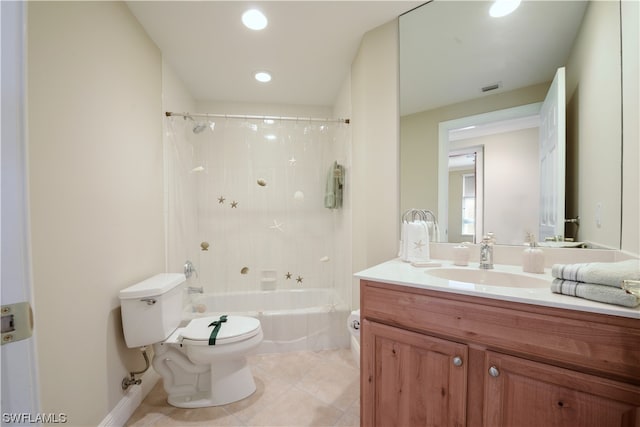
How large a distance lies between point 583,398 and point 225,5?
8.05 feet

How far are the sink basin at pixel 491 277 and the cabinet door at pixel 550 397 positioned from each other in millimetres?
415

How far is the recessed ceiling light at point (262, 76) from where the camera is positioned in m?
2.34

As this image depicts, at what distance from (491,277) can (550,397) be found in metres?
0.55

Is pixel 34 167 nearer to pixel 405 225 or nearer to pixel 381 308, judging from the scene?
pixel 381 308

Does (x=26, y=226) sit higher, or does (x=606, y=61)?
(x=606, y=61)

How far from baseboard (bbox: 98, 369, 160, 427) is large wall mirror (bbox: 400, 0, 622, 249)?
2061mm

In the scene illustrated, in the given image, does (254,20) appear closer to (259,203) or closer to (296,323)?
(259,203)

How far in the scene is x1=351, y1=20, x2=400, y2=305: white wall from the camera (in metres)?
1.72

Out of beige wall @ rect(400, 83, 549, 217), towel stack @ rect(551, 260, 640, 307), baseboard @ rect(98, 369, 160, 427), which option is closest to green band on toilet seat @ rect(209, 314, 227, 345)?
baseboard @ rect(98, 369, 160, 427)

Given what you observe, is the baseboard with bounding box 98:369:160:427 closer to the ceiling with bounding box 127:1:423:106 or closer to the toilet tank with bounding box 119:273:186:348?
Answer: the toilet tank with bounding box 119:273:186:348

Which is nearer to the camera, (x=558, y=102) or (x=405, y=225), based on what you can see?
(x=558, y=102)

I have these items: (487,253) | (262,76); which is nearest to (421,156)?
(487,253)

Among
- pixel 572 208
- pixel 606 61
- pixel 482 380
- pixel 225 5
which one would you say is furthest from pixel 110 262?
pixel 606 61

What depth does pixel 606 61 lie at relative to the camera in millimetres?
1128
